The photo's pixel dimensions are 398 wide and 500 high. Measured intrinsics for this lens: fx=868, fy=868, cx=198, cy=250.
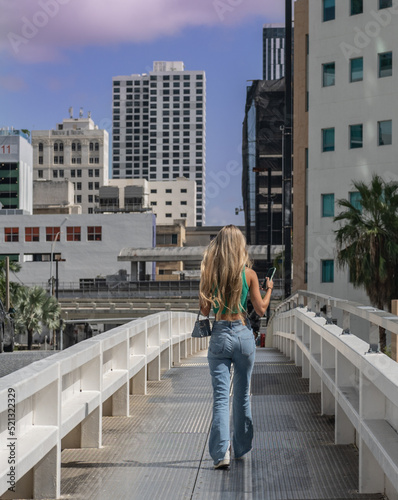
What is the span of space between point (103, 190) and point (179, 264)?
19384 mm

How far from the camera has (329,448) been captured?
7.63 metres

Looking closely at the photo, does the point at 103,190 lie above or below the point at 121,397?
above

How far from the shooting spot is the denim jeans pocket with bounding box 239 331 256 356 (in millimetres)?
6879

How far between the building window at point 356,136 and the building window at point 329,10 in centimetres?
645

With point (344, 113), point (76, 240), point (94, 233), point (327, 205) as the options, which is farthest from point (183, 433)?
point (94, 233)

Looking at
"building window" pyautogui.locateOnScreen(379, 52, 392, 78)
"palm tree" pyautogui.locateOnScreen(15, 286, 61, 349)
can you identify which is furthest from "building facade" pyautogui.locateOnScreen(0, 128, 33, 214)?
"building window" pyautogui.locateOnScreen(379, 52, 392, 78)

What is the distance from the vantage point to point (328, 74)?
4894 cm

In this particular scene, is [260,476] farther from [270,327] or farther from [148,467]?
[270,327]

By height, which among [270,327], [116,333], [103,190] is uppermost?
[103,190]

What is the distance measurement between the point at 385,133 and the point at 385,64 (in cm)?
368

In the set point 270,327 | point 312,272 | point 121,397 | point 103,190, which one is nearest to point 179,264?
point 103,190

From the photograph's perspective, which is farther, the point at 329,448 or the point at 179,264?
the point at 179,264
